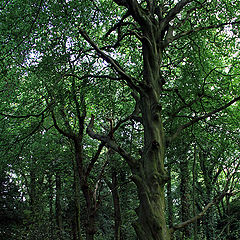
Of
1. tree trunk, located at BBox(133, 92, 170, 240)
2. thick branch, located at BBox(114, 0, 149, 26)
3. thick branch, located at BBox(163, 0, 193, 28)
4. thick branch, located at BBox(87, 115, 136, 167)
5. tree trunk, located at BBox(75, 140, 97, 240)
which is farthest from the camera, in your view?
tree trunk, located at BBox(75, 140, 97, 240)

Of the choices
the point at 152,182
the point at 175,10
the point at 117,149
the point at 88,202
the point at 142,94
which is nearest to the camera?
the point at 152,182

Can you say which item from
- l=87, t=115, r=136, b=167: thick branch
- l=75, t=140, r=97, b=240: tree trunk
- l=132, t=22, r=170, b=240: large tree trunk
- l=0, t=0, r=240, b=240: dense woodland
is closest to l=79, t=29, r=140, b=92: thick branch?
l=0, t=0, r=240, b=240: dense woodland

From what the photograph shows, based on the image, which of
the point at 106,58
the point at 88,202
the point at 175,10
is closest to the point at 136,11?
the point at 175,10

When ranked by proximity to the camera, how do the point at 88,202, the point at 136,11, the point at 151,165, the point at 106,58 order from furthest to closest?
the point at 88,202, the point at 136,11, the point at 106,58, the point at 151,165

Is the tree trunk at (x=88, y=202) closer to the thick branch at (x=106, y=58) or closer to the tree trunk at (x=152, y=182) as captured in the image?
the tree trunk at (x=152, y=182)

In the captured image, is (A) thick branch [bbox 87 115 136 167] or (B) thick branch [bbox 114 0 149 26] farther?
(B) thick branch [bbox 114 0 149 26]

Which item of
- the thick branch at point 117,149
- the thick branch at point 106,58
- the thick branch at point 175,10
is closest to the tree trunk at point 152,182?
the thick branch at point 117,149

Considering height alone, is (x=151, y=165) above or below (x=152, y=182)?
above

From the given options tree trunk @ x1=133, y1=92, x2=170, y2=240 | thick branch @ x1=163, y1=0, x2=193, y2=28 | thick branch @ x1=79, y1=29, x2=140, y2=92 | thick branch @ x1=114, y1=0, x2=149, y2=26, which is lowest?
tree trunk @ x1=133, y1=92, x2=170, y2=240

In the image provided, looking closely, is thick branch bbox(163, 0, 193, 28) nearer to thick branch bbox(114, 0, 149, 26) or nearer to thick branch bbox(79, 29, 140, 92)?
thick branch bbox(114, 0, 149, 26)

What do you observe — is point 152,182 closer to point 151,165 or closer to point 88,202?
point 151,165

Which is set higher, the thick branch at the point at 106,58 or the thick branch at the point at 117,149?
the thick branch at the point at 106,58

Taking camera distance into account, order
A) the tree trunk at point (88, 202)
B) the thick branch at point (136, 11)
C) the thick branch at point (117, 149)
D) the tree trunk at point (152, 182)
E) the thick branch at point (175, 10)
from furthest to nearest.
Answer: the tree trunk at point (88, 202) < the thick branch at point (175, 10) < the thick branch at point (136, 11) < the thick branch at point (117, 149) < the tree trunk at point (152, 182)

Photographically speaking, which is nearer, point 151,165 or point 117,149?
point 151,165
